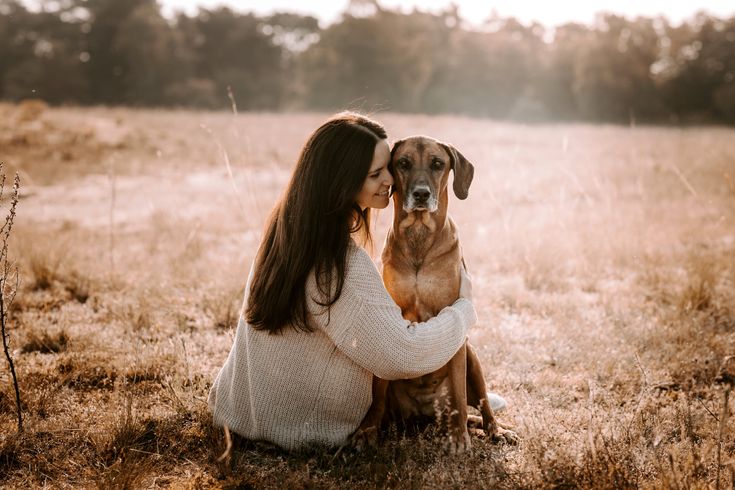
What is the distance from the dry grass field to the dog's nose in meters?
1.23

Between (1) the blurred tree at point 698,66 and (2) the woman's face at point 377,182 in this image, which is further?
(1) the blurred tree at point 698,66

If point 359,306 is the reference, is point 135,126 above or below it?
above

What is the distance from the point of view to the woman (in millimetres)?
2699

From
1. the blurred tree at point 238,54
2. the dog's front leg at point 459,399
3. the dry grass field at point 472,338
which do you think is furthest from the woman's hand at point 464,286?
the blurred tree at point 238,54

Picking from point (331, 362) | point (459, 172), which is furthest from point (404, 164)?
point (331, 362)

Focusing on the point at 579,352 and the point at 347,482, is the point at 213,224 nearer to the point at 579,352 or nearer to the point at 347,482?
the point at 579,352

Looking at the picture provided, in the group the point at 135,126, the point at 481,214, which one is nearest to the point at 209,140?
the point at 135,126

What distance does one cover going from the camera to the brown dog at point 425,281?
308 cm

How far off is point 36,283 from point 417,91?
33667mm

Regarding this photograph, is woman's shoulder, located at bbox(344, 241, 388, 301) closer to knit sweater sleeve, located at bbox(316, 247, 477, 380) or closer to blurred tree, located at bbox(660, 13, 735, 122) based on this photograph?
knit sweater sleeve, located at bbox(316, 247, 477, 380)

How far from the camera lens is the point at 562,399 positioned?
3.66m

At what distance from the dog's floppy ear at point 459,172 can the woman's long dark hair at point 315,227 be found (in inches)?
29.6

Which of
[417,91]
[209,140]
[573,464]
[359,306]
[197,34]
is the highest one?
[197,34]

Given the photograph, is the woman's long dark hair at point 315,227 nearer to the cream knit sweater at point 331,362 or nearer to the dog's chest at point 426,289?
the cream knit sweater at point 331,362
